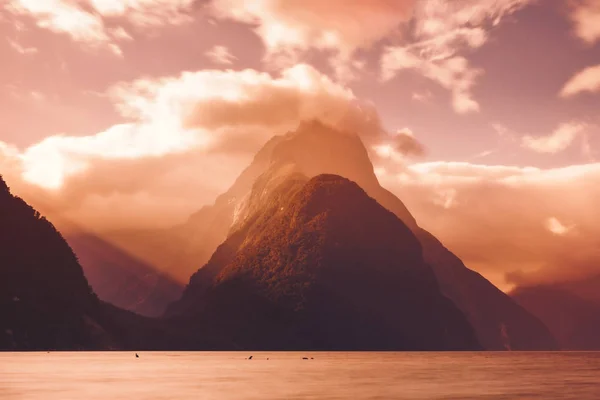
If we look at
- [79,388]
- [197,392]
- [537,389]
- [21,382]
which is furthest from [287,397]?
[21,382]

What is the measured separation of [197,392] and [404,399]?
63.9 feet

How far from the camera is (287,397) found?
60.7m

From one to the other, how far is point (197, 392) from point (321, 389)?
12517 millimetres

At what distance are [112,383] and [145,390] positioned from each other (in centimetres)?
1212

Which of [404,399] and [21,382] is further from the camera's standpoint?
[21,382]

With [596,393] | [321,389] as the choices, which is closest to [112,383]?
[321,389]

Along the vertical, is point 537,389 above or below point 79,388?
above

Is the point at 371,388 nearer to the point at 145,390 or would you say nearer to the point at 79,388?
the point at 145,390

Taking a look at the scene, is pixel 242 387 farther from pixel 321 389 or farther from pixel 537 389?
pixel 537 389

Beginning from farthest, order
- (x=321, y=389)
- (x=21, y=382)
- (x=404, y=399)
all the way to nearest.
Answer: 1. (x=21, y=382)
2. (x=321, y=389)
3. (x=404, y=399)

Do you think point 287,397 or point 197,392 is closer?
point 287,397

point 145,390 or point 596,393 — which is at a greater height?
point 596,393

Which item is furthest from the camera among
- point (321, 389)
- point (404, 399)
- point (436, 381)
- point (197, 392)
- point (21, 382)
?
point (436, 381)

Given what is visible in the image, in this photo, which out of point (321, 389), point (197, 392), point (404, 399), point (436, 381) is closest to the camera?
point (404, 399)
